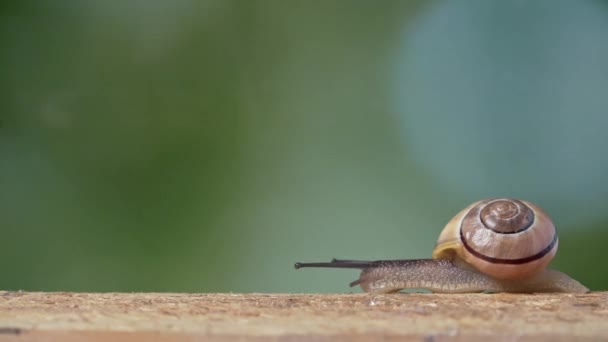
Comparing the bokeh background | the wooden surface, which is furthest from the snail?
the bokeh background

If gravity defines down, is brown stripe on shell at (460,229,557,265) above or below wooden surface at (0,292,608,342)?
below

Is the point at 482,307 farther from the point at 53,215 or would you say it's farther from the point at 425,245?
the point at 53,215

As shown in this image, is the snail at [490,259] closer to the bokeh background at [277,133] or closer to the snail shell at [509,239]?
the snail shell at [509,239]

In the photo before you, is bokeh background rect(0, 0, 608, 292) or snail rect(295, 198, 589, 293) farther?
bokeh background rect(0, 0, 608, 292)

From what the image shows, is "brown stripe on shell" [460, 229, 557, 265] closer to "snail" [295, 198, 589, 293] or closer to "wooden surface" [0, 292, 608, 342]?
"snail" [295, 198, 589, 293]

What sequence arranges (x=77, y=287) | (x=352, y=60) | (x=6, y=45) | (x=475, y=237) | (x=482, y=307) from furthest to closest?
(x=352, y=60) < (x=6, y=45) < (x=77, y=287) < (x=475, y=237) < (x=482, y=307)

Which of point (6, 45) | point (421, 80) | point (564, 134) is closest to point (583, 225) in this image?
point (564, 134)

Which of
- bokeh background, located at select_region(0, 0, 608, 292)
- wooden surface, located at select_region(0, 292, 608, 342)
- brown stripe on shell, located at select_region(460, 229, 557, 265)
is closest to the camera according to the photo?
wooden surface, located at select_region(0, 292, 608, 342)
